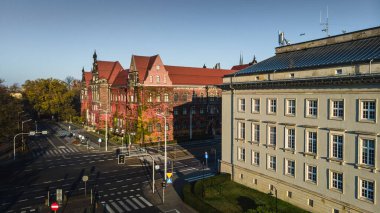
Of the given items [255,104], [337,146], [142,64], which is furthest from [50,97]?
[337,146]

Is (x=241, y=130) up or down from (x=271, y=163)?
up

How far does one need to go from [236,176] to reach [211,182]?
458cm

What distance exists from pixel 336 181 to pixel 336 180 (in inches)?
4.0

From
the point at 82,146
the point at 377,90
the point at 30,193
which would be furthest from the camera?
the point at 82,146

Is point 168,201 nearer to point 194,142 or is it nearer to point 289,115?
point 289,115

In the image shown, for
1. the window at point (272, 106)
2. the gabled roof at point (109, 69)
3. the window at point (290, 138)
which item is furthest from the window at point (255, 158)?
the gabled roof at point (109, 69)

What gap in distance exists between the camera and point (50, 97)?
116 metres

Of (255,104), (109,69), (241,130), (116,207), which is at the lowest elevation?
(116,207)

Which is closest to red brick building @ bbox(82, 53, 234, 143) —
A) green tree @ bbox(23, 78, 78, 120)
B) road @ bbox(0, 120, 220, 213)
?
road @ bbox(0, 120, 220, 213)

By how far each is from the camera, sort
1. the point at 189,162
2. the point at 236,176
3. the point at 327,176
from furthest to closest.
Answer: the point at 189,162 → the point at 236,176 → the point at 327,176

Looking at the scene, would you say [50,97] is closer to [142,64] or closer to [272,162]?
[142,64]

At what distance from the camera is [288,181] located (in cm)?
3278

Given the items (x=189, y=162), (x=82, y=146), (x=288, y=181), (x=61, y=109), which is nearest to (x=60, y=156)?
(x=82, y=146)

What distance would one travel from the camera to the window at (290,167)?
106 feet
